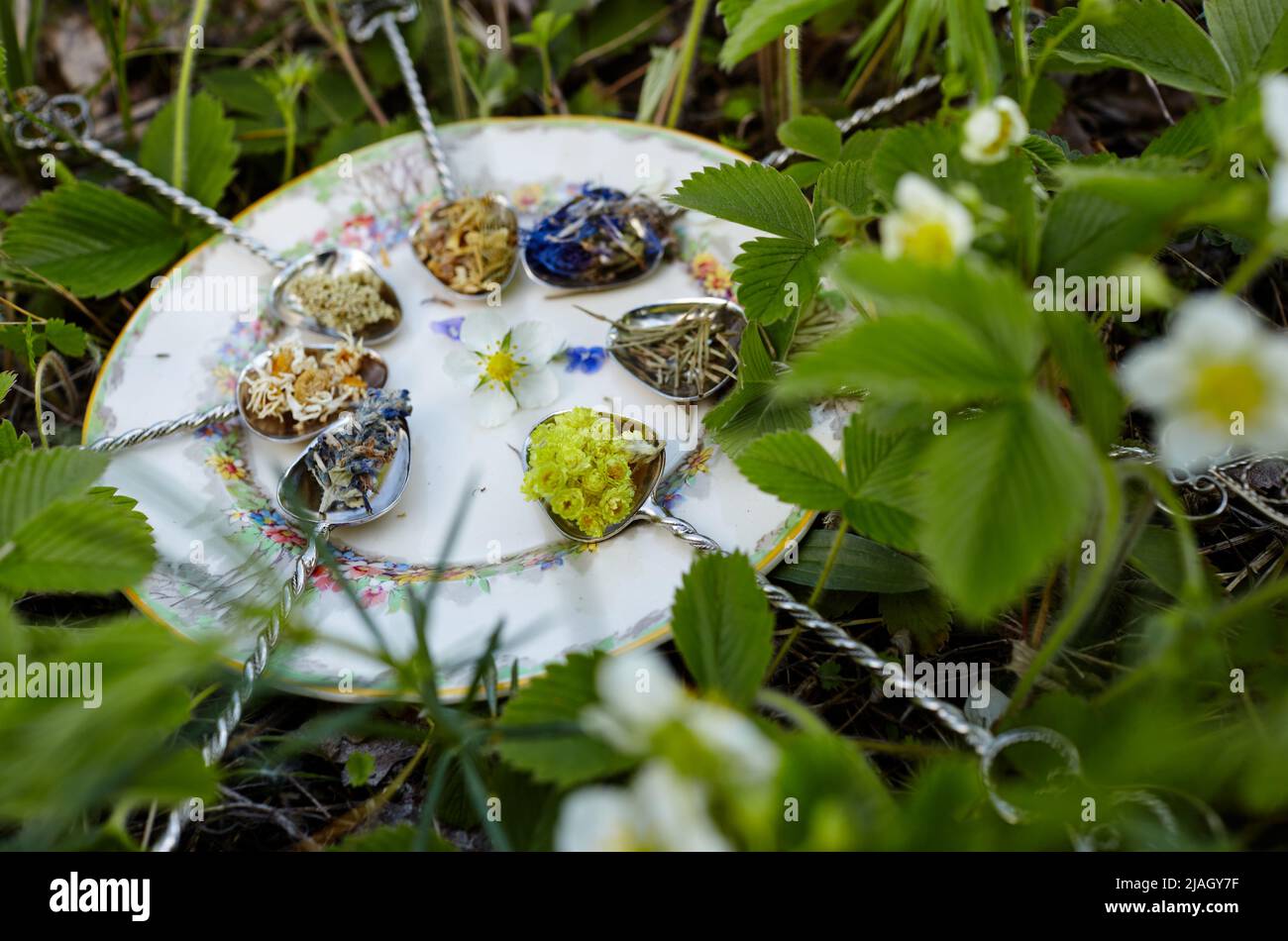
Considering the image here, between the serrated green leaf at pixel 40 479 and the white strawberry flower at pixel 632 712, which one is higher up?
the serrated green leaf at pixel 40 479

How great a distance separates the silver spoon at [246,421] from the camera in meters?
0.99

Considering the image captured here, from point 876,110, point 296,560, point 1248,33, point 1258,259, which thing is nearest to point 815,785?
point 1258,259

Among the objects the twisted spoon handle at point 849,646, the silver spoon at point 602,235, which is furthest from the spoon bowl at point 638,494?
the silver spoon at point 602,235

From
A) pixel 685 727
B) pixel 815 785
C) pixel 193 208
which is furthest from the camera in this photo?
pixel 193 208

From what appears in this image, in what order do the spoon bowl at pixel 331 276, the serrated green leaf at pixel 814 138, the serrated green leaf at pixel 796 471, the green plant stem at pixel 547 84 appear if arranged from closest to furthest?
1. the serrated green leaf at pixel 796 471
2. the serrated green leaf at pixel 814 138
3. the spoon bowl at pixel 331 276
4. the green plant stem at pixel 547 84

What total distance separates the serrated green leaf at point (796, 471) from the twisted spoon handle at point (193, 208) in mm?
699

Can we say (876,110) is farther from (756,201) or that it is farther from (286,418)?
(286,418)

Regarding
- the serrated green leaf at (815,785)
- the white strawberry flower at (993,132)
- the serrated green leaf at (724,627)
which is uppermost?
the white strawberry flower at (993,132)

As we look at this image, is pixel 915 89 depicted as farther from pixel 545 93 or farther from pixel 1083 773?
pixel 1083 773

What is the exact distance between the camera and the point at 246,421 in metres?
1.01

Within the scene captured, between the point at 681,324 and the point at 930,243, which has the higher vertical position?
the point at 681,324

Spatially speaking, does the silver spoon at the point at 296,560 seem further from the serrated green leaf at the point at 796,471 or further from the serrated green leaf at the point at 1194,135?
the serrated green leaf at the point at 1194,135

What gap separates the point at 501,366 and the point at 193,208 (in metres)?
0.49

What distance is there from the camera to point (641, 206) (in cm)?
112
